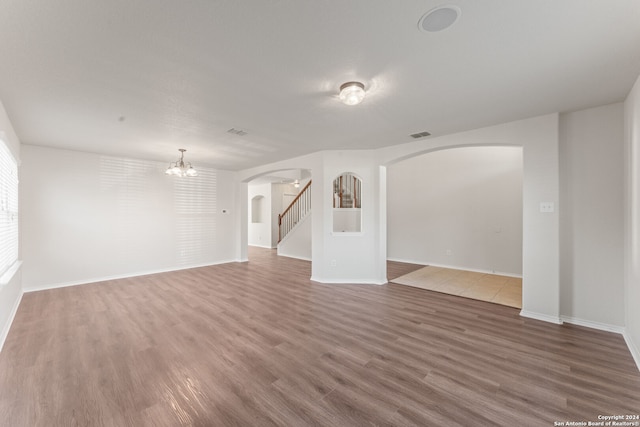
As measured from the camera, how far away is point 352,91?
8.08 ft

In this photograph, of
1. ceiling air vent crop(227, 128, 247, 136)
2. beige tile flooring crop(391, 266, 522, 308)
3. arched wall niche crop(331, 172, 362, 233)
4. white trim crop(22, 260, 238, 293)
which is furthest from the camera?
arched wall niche crop(331, 172, 362, 233)

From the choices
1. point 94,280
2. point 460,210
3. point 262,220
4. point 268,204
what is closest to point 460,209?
point 460,210

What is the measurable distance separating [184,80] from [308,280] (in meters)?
4.23

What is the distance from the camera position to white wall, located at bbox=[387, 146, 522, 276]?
5812 millimetres

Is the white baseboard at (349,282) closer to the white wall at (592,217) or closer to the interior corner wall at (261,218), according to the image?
the white wall at (592,217)

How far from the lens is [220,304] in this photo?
3977 mm

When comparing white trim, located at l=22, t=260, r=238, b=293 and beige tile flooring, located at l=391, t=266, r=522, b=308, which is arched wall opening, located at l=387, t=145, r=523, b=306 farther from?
white trim, located at l=22, t=260, r=238, b=293

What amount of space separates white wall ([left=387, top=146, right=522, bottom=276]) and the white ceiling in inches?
118

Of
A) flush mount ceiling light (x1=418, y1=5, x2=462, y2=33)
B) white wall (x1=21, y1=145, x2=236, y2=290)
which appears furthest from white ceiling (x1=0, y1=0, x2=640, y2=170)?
white wall (x1=21, y1=145, x2=236, y2=290)

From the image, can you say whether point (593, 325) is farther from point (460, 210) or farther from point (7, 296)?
point (7, 296)

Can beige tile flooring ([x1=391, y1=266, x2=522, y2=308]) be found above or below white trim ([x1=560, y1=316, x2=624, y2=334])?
below

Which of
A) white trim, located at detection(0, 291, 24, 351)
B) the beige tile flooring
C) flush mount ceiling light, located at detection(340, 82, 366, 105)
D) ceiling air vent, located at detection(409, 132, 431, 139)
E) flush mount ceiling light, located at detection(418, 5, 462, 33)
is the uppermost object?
ceiling air vent, located at detection(409, 132, 431, 139)

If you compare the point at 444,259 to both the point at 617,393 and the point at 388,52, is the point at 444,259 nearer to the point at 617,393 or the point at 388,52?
the point at 617,393

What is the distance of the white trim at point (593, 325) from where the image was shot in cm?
305
